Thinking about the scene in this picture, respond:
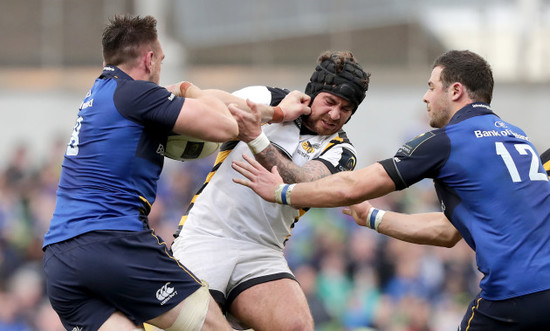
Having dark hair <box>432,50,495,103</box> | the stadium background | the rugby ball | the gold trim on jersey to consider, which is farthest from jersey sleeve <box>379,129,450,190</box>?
the stadium background

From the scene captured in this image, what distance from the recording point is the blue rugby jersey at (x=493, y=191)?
5660mm

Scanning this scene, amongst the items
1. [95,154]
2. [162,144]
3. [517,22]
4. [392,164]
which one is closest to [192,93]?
[162,144]

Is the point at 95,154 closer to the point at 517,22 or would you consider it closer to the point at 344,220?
the point at 344,220

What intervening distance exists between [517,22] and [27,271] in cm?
921

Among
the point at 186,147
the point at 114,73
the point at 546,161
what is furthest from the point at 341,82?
the point at 114,73

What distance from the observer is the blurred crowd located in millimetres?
11289

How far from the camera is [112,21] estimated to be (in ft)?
19.4

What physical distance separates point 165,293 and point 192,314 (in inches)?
9.3

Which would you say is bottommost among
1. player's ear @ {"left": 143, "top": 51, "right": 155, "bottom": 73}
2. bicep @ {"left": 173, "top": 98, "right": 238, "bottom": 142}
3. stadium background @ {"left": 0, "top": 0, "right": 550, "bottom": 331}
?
stadium background @ {"left": 0, "top": 0, "right": 550, "bottom": 331}

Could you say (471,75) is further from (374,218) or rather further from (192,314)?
(192,314)

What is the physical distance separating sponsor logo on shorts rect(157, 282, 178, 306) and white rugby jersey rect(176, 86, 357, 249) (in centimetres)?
107

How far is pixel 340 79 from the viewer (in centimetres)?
660

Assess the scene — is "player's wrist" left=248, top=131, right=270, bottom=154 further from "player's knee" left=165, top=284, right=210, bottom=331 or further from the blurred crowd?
the blurred crowd

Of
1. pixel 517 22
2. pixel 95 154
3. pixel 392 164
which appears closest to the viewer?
pixel 95 154
